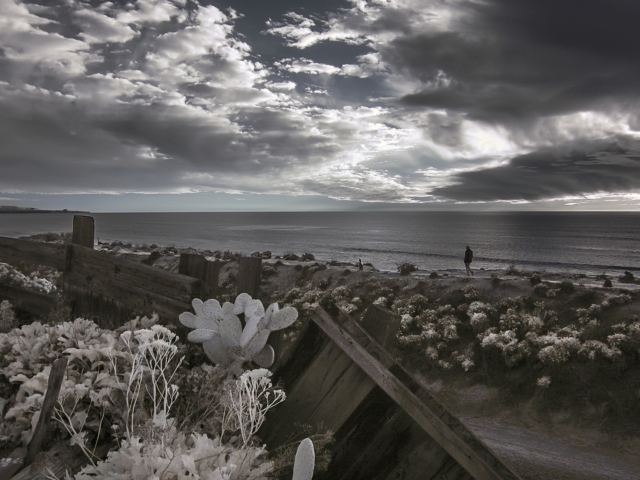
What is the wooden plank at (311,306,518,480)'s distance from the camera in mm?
2424

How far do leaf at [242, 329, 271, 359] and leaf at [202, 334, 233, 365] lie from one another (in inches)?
7.3

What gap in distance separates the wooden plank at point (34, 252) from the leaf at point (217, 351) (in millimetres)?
3581

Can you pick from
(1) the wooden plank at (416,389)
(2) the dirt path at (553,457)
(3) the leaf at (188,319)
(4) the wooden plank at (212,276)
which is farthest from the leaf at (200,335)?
(2) the dirt path at (553,457)

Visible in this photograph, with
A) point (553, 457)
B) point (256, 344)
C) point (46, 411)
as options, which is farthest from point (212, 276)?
point (553, 457)

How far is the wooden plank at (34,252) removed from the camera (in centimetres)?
601

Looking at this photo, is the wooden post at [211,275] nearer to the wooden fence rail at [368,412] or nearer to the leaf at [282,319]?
the leaf at [282,319]

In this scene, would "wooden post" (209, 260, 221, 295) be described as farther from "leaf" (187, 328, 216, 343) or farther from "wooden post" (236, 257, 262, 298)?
"leaf" (187, 328, 216, 343)

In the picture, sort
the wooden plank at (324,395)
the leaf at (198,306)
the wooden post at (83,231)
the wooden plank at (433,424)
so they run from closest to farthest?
1. the wooden plank at (433,424)
2. the wooden plank at (324,395)
3. the leaf at (198,306)
4. the wooden post at (83,231)

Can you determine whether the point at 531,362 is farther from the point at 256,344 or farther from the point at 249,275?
the point at 256,344

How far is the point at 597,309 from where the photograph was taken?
14.6m

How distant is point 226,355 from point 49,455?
166 centimetres

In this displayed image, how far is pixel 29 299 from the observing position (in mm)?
6199

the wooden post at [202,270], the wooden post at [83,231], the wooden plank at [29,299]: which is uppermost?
the wooden post at [83,231]

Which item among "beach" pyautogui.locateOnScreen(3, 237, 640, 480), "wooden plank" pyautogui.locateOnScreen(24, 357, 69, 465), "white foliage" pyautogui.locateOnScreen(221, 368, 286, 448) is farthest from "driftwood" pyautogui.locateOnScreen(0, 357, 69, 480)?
"beach" pyautogui.locateOnScreen(3, 237, 640, 480)
